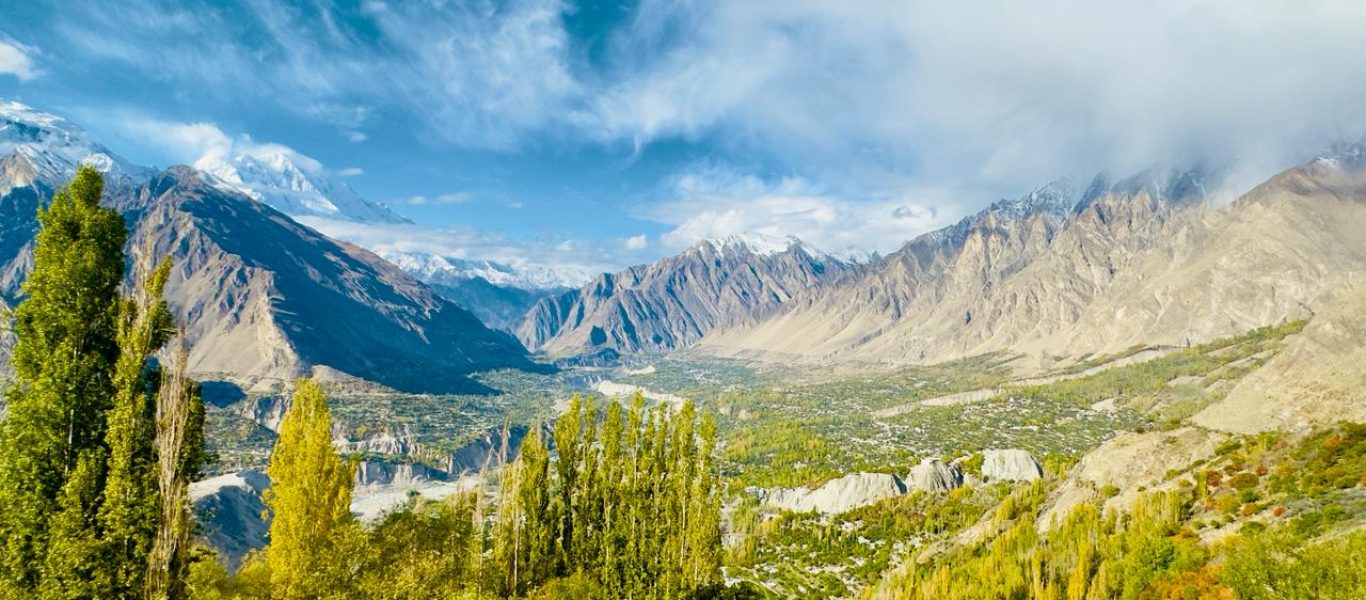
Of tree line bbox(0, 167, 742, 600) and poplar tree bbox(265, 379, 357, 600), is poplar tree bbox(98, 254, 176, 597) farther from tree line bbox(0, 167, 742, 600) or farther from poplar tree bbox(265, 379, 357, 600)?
poplar tree bbox(265, 379, 357, 600)

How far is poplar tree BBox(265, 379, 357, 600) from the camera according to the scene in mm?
25953

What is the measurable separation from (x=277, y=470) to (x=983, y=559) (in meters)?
54.1

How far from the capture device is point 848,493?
11031 centimetres

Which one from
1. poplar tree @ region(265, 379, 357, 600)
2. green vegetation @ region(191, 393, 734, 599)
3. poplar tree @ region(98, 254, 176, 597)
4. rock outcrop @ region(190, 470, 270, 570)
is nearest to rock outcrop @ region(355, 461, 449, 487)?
rock outcrop @ region(190, 470, 270, 570)

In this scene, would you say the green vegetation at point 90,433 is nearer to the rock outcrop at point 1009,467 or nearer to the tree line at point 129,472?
the tree line at point 129,472

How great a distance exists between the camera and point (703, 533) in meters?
33.5

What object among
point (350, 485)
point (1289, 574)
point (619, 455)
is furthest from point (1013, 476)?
point (350, 485)

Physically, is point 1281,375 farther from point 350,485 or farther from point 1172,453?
point 350,485

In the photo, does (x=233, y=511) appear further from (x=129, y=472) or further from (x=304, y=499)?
(x=129, y=472)

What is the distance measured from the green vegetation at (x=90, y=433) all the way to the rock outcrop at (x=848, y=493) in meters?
103

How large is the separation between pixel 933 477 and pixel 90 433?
115481mm

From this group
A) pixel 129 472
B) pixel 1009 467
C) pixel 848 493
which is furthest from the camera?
pixel 1009 467

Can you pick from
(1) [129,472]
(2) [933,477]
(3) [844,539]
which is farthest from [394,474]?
(1) [129,472]

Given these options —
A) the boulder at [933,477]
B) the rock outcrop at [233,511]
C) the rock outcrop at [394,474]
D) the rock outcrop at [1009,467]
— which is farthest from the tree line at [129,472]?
the rock outcrop at [394,474]
